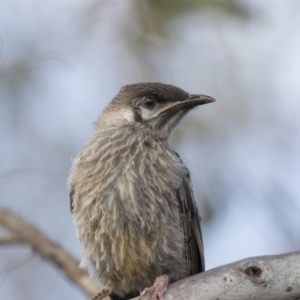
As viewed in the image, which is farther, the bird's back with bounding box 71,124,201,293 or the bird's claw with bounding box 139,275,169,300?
the bird's back with bounding box 71,124,201,293

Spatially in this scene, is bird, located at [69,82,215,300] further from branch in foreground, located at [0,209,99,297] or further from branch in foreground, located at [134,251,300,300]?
branch in foreground, located at [134,251,300,300]

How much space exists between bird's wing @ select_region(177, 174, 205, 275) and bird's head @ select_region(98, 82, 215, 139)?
569 mm

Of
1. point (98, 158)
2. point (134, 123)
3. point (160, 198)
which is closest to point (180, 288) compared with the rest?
point (160, 198)

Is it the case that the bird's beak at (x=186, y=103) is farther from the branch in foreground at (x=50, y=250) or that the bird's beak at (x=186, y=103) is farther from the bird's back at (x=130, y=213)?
the branch in foreground at (x=50, y=250)

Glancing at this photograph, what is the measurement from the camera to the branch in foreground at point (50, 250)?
4934mm

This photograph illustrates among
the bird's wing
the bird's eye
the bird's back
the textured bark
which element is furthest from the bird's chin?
the textured bark

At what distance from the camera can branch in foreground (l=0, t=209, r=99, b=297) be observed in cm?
493

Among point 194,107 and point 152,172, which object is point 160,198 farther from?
point 194,107

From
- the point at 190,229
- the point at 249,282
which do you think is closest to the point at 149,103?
the point at 190,229

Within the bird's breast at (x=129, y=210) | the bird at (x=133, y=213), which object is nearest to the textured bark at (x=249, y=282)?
the bird at (x=133, y=213)

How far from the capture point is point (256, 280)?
11.3ft

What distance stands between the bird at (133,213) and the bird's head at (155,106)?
0.17 m

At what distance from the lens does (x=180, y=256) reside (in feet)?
15.1

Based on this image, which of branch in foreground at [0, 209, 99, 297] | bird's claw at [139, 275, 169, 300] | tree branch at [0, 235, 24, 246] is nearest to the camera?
bird's claw at [139, 275, 169, 300]
